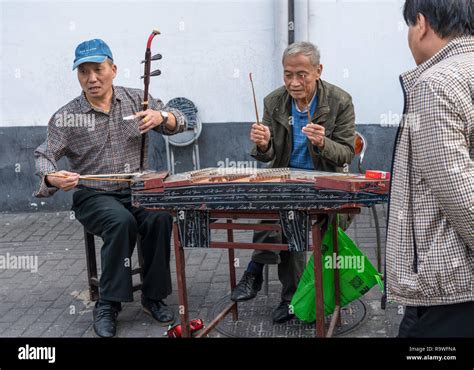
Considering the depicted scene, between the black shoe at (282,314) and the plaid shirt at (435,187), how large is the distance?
5.77 feet

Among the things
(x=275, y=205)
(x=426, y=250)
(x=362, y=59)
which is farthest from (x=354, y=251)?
(x=362, y=59)

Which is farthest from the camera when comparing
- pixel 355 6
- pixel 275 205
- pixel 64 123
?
pixel 355 6

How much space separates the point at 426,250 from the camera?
2.45 metres

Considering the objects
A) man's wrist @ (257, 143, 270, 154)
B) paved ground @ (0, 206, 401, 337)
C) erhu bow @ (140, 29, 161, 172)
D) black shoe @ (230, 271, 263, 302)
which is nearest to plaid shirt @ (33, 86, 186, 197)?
erhu bow @ (140, 29, 161, 172)

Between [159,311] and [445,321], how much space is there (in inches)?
92.3

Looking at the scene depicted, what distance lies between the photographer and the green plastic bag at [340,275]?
387 centimetres

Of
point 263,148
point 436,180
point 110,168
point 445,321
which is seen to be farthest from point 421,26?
point 110,168

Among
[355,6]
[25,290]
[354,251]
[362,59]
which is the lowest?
[25,290]

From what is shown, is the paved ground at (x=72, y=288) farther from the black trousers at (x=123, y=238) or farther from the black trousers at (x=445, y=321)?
the black trousers at (x=445, y=321)

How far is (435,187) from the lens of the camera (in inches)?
93.0

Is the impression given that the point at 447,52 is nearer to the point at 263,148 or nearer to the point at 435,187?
the point at 435,187

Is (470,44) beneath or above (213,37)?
beneath
